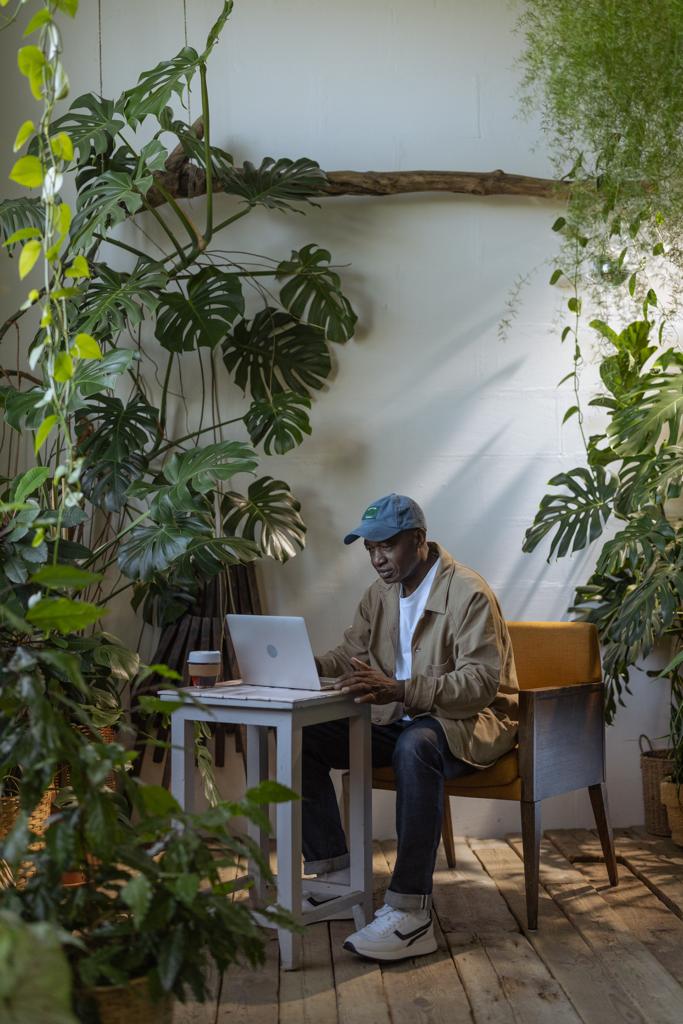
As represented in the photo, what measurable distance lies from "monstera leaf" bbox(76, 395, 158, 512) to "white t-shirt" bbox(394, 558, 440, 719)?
3.12 feet

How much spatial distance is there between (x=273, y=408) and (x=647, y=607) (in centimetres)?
137

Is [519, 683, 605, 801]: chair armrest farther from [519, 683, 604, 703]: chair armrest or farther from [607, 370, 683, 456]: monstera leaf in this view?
[607, 370, 683, 456]: monstera leaf

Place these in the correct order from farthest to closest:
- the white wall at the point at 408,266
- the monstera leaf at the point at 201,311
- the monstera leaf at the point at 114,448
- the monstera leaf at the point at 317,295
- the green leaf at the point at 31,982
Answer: the white wall at the point at 408,266 < the monstera leaf at the point at 317,295 < the monstera leaf at the point at 201,311 < the monstera leaf at the point at 114,448 < the green leaf at the point at 31,982

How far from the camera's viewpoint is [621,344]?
4.04 m

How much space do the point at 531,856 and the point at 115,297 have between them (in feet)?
6.43

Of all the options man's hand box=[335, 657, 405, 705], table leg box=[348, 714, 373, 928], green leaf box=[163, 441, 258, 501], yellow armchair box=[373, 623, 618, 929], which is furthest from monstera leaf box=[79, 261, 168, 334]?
yellow armchair box=[373, 623, 618, 929]

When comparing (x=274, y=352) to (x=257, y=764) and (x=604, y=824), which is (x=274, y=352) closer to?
(x=257, y=764)

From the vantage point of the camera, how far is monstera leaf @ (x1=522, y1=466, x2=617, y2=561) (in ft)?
12.3

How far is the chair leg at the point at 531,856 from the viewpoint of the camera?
3004 millimetres

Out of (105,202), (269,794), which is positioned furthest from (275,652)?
(105,202)

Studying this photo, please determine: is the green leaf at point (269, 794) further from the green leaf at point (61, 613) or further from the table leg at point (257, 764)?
the table leg at point (257, 764)

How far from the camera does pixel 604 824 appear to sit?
3.40 metres

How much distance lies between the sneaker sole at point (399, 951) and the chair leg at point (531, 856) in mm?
308

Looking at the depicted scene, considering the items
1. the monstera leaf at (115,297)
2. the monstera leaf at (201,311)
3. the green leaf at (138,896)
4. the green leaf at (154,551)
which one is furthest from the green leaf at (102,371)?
the green leaf at (138,896)
